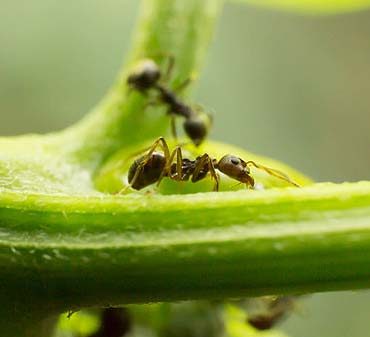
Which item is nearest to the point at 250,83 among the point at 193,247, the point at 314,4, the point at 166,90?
the point at 314,4

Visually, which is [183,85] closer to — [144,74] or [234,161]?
[144,74]

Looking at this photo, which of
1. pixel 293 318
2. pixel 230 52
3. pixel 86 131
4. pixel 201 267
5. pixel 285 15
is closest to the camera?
pixel 201 267

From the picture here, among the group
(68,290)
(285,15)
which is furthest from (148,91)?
(285,15)

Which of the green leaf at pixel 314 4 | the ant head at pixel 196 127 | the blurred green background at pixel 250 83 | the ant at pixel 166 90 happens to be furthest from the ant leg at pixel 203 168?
the blurred green background at pixel 250 83

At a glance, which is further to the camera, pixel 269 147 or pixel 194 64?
pixel 269 147

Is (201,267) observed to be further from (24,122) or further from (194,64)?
(24,122)

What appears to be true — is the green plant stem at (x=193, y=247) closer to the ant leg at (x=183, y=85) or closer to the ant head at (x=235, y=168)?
the ant head at (x=235, y=168)
